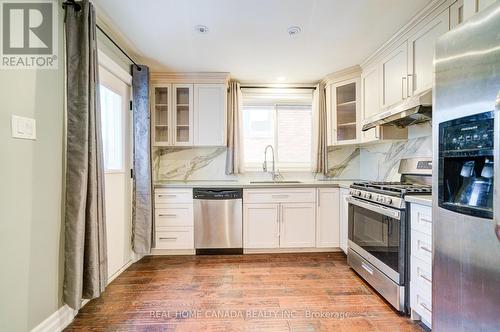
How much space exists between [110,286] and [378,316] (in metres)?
2.39

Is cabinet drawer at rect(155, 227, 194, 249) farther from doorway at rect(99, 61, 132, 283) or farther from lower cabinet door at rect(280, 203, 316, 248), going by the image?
lower cabinet door at rect(280, 203, 316, 248)

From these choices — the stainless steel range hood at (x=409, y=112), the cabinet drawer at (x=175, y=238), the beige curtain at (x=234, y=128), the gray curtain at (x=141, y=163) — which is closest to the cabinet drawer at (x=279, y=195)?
the beige curtain at (x=234, y=128)

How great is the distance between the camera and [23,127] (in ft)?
4.37

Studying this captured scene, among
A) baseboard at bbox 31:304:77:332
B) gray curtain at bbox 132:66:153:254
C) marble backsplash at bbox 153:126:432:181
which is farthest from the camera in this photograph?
marble backsplash at bbox 153:126:432:181

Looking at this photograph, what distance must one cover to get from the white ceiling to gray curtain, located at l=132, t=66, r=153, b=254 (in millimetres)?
334

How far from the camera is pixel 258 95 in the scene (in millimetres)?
3510

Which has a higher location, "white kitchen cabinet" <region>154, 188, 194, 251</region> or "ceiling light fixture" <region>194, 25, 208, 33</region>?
"ceiling light fixture" <region>194, 25, 208, 33</region>

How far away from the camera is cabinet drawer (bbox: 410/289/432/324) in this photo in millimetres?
1530

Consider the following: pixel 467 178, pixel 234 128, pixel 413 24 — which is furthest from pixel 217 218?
pixel 413 24

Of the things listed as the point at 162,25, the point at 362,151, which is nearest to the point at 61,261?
the point at 162,25

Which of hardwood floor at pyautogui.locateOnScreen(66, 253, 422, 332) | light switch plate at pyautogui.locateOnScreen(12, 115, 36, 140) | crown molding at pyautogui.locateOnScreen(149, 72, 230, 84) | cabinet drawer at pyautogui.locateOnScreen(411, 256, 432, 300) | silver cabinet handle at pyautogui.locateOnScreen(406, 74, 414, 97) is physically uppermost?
crown molding at pyautogui.locateOnScreen(149, 72, 230, 84)

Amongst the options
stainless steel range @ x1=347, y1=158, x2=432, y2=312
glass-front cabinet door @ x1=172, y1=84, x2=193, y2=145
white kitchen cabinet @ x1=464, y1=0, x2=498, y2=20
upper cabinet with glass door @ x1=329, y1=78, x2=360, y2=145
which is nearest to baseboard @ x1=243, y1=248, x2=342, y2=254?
stainless steel range @ x1=347, y1=158, x2=432, y2=312

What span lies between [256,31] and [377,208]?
6.40 feet

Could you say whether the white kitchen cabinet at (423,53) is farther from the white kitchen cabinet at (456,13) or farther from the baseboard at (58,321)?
the baseboard at (58,321)
